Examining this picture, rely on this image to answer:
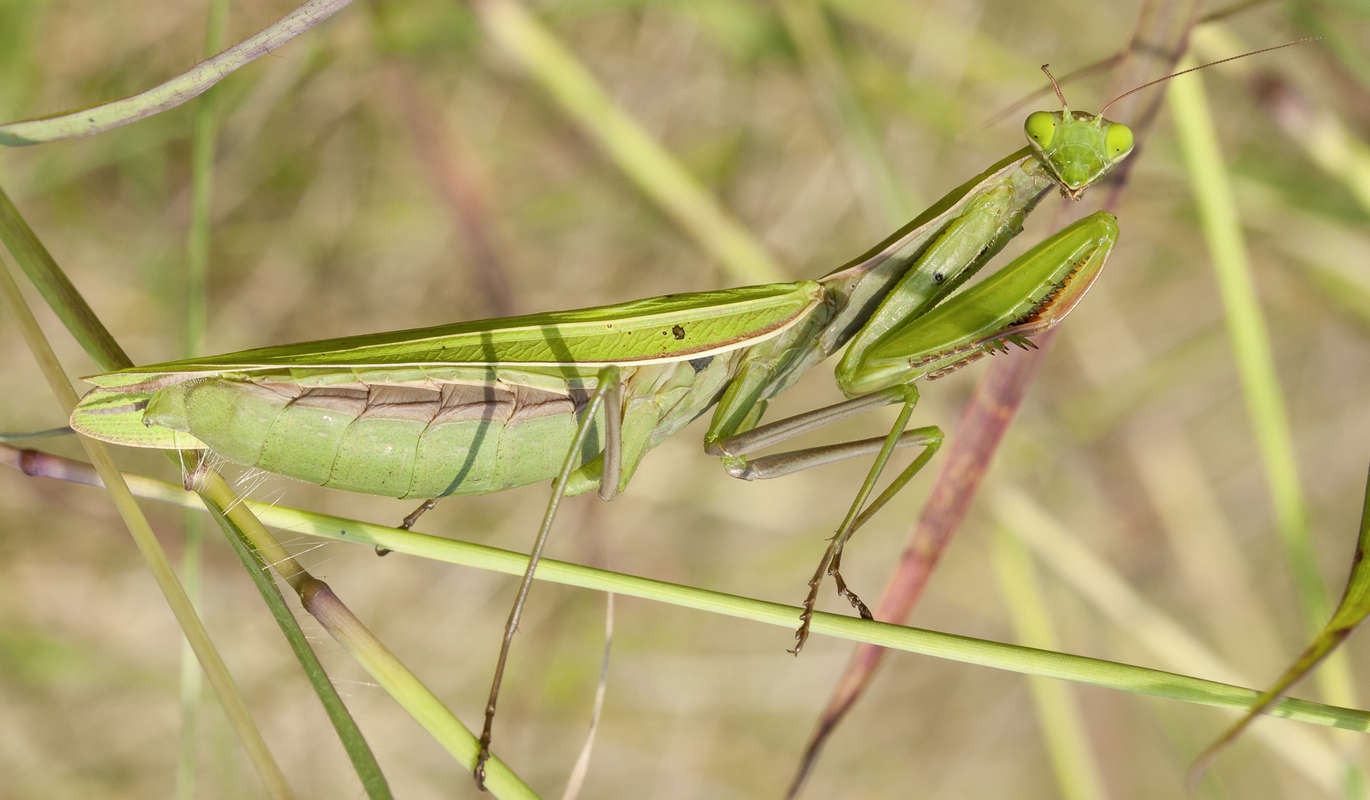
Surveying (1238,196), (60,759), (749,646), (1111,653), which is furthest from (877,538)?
(60,759)

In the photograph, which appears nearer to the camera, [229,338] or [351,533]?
[351,533]

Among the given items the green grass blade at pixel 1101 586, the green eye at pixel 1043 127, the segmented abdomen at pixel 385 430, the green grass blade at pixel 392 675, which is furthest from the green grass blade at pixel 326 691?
the green grass blade at pixel 1101 586

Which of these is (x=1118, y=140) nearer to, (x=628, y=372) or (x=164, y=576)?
(x=628, y=372)

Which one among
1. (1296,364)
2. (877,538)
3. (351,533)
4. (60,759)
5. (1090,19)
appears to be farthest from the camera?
(1296,364)

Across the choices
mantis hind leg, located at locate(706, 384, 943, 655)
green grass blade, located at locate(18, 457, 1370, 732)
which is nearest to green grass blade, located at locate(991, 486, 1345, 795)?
mantis hind leg, located at locate(706, 384, 943, 655)

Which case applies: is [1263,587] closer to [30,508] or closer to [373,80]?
[373,80]

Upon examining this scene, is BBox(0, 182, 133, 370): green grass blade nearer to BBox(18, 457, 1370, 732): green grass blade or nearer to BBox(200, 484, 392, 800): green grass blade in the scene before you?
BBox(18, 457, 1370, 732): green grass blade

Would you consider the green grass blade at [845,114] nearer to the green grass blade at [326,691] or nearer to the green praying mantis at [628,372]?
the green praying mantis at [628,372]

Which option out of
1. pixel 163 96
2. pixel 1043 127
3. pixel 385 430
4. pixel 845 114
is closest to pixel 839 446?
pixel 1043 127
